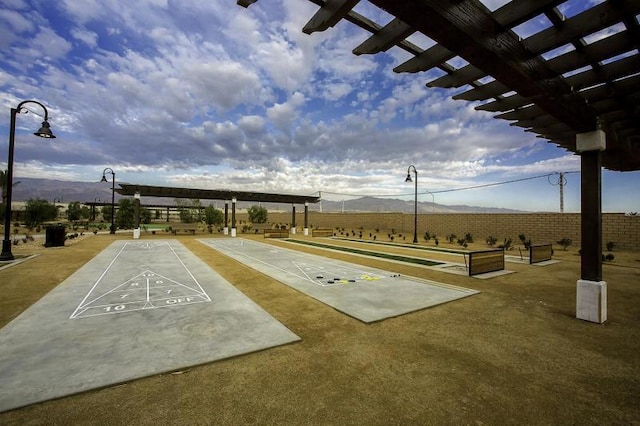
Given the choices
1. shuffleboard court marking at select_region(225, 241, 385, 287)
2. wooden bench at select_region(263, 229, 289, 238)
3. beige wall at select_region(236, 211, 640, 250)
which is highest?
beige wall at select_region(236, 211, 640, 250)

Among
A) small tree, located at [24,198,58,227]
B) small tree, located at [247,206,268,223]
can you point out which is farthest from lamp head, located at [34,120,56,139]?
small tree, located at [247,206,268,223]

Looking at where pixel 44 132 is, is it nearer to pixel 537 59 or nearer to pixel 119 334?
pixel 119 334

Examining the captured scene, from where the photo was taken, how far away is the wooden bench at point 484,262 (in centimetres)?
1035

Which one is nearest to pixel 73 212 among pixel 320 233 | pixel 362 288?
pixel 320 233

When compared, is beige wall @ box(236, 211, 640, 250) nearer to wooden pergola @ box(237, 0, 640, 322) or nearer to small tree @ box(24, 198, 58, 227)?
wooden pergola @ box(237, 0, 640, 322)

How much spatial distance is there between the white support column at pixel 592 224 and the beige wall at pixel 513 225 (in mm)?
18611

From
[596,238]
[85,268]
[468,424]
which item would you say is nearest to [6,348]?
[468,424]

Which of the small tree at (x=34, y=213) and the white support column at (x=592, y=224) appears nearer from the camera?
the white support column at (x=592, y=224)

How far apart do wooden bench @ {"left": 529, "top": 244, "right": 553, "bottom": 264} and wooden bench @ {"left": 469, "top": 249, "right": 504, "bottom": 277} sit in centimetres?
275

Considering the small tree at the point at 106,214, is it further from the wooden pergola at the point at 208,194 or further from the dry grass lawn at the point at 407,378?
the dry grass lawn at the point at 407,378

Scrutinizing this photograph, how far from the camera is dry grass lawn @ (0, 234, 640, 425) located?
9.96 ft

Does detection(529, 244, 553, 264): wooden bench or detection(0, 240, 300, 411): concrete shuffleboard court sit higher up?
detection(529, 244, 553, 264): wooden bench

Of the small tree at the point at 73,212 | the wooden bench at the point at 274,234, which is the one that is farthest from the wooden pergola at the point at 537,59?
the small tree at the point at 73,212

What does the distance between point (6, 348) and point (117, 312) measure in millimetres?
1850
